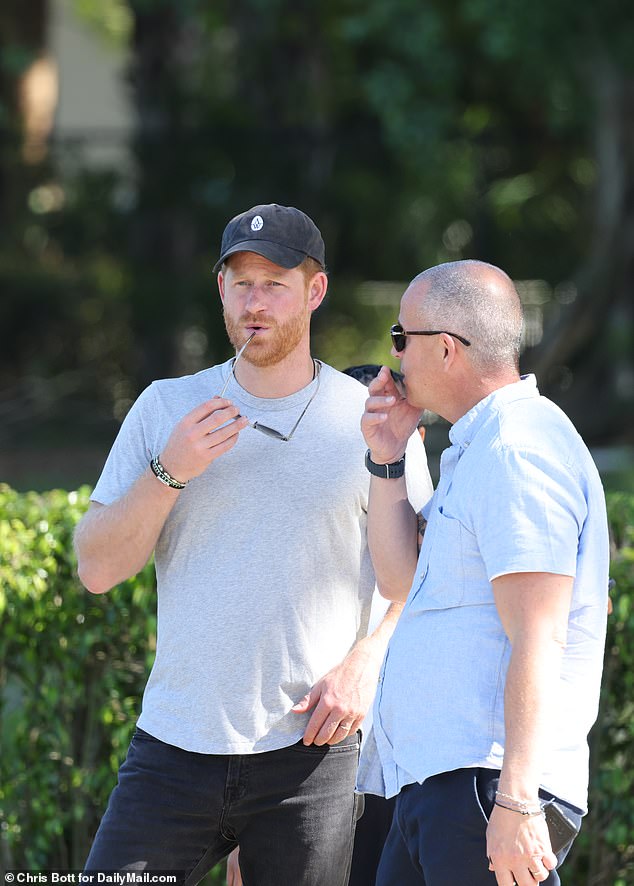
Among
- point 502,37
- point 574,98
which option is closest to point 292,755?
point 502,37

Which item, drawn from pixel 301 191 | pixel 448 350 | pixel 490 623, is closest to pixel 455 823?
pixel 490 623

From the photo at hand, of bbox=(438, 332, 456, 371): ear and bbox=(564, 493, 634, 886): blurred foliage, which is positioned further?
bbox=(564, 493, 634, 886): blurred foliage

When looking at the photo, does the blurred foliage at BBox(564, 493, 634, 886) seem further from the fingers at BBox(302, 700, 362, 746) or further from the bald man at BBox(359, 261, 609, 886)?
the bald man at BBox(359, 261, 609, 886)

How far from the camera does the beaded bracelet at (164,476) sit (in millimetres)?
2646

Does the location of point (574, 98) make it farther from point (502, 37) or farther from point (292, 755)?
point (292, 755)

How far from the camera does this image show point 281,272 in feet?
9.53

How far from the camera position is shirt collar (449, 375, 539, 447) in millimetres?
2396

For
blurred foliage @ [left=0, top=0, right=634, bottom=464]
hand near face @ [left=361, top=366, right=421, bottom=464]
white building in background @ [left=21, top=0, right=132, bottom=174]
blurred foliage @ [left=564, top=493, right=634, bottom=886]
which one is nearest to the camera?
hand near face @ [left=361, top=366, right=421, bottom=464]

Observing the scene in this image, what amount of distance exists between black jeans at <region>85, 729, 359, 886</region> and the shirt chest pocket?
0.61m

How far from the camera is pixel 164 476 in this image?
2.65 meters

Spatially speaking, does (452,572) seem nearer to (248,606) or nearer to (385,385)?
(385,385)

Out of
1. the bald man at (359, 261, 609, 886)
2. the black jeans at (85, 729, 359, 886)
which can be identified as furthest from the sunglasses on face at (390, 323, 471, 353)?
the black jeans at (85, 729, 359, 886)

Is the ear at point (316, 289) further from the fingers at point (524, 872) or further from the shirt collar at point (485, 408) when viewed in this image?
the fingers at point (524, 872)

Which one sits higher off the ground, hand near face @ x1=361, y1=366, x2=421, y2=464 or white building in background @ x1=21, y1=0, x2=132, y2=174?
white building in background @ x1=21, y1=0, x2=132, y2=174
